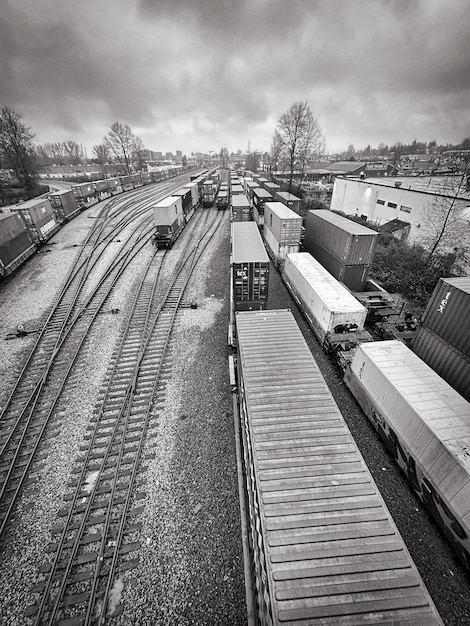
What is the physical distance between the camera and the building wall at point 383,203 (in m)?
24.8

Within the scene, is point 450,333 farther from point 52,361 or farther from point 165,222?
point 165,222

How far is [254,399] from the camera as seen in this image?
7949mm

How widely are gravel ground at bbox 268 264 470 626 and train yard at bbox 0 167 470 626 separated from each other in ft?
0.11

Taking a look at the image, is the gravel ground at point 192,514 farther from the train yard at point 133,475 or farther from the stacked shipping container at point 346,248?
the stacked shipping container at point 346,248

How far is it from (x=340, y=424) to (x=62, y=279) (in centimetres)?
2333

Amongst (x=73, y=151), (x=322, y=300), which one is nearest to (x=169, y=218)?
(x=322, y=300)

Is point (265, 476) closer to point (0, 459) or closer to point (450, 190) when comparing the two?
point (0, 459)

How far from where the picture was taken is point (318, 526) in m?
5.34

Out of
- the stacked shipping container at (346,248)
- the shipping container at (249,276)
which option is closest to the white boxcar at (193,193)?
the stacked shipping container at (346,248)

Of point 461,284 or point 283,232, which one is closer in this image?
point 461,284

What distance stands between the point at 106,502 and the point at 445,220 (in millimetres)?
28428

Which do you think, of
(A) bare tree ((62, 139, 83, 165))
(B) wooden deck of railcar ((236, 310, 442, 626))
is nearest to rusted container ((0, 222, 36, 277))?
(B) wooden deck of railcar ((236, 310, 442, 626))

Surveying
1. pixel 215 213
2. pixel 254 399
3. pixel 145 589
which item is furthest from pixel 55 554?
pixel 215 213

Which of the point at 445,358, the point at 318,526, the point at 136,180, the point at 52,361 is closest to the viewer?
the point at 318,526
